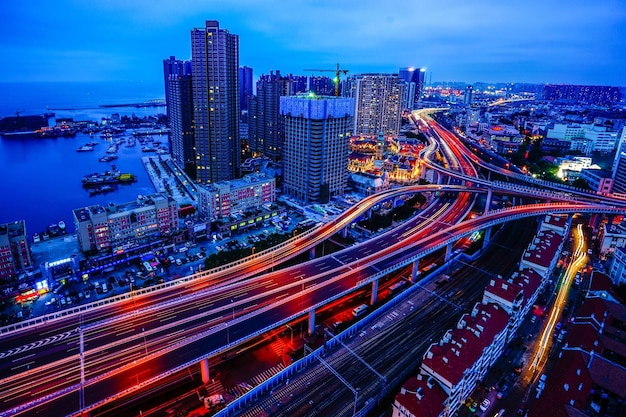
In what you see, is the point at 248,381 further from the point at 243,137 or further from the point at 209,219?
the point at 243,137

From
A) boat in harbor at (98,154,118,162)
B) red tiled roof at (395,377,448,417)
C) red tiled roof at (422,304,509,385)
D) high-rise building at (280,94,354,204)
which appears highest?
high-rise building at (280,94,354,204)

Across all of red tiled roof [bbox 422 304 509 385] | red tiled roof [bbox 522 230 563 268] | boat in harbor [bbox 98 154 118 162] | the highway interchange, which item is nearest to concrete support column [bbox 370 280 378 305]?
the highway interchange

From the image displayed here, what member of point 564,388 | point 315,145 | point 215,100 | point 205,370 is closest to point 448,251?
point 564,388

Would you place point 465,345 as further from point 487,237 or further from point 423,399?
point 487,237

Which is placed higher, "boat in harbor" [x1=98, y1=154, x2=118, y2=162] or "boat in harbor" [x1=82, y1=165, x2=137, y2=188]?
"boat in harbor" [x1=98, y1=154, x2=118, y2=162]

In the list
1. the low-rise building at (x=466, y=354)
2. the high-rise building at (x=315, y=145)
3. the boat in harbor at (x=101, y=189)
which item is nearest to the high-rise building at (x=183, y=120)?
the boat in harbor at (x=101, y=189)

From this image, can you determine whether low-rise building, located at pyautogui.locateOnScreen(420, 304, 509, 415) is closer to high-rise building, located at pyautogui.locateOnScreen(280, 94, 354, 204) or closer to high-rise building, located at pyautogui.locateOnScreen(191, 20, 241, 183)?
high-rise building, located at pyautogui.locateOnScreen(280, 94, 354, 204)

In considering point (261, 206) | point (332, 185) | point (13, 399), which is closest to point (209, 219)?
point (261, 206)
